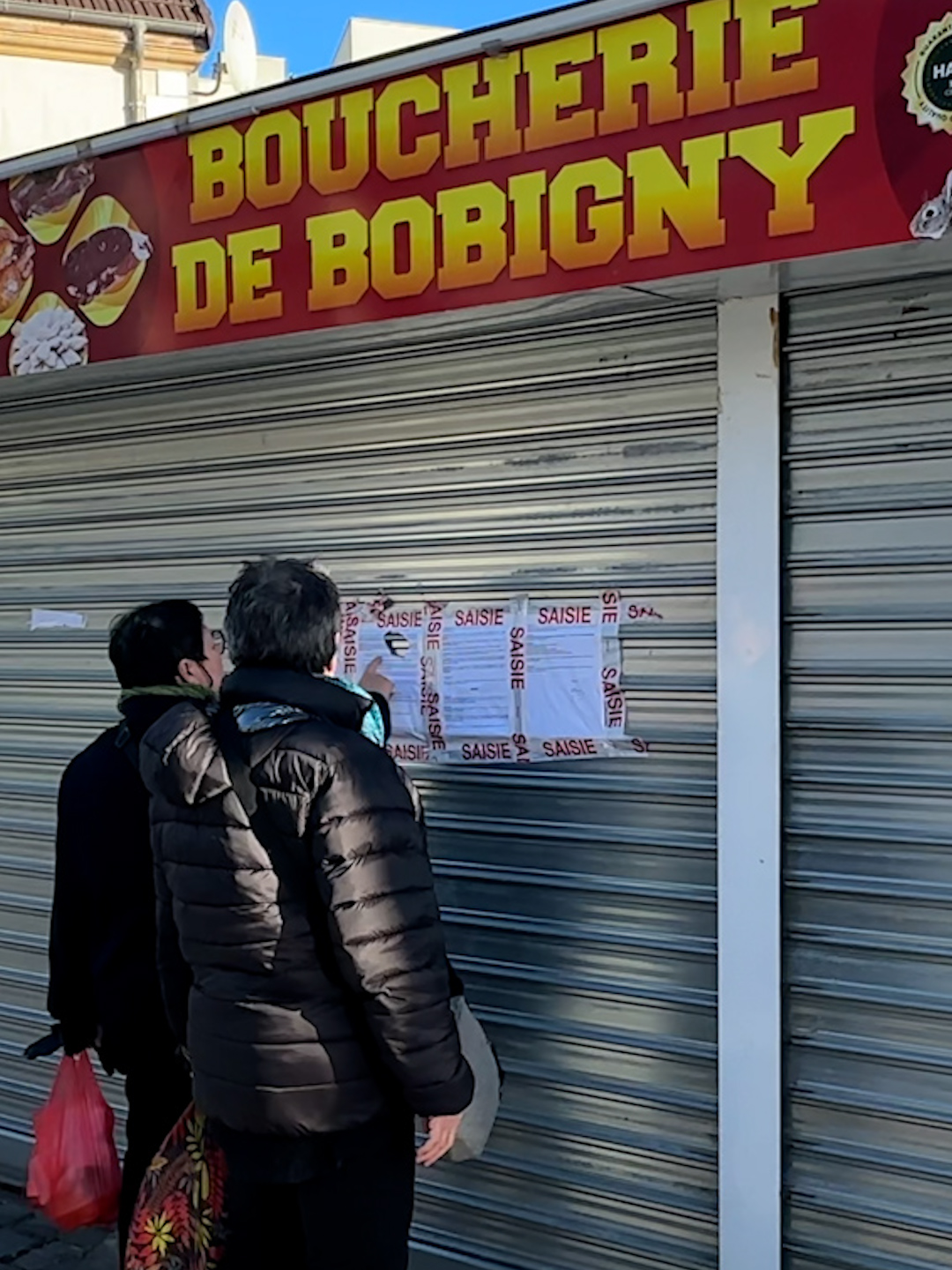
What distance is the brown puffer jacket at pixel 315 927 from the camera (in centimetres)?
267

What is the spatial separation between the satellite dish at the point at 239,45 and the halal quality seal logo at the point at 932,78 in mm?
5983

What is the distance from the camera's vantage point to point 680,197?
3178 mm

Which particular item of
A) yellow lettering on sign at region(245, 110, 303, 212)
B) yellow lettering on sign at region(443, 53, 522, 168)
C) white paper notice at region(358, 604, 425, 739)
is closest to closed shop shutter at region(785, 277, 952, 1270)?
yellow lettering on sign at region(443, 53, 522, 168)

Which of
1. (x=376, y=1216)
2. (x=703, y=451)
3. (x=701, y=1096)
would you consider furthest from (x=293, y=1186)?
(x=703, y=451)

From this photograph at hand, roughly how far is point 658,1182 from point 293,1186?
124 cm

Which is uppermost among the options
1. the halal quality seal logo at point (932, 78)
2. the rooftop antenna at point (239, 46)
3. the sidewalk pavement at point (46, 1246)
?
the rooftop antenna at point (239, 46)

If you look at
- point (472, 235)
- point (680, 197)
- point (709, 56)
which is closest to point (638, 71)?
point (709, 56)

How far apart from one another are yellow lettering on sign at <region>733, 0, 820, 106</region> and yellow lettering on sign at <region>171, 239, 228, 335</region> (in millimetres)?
1668

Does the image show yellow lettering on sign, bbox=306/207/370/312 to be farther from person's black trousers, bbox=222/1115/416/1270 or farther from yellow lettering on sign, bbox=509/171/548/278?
person's black trousers, bbox=222/1115/416/1270

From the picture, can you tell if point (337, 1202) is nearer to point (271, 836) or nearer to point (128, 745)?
point (271, 836)

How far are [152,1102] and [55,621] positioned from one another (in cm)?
220

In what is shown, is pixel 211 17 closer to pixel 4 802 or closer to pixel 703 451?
pixel 4 802

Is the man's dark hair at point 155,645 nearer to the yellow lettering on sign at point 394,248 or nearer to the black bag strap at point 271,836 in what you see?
the black bag strap at point 271,836

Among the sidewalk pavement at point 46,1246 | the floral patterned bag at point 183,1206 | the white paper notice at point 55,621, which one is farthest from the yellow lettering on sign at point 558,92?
the sidewalk pavement at point 46,1246
